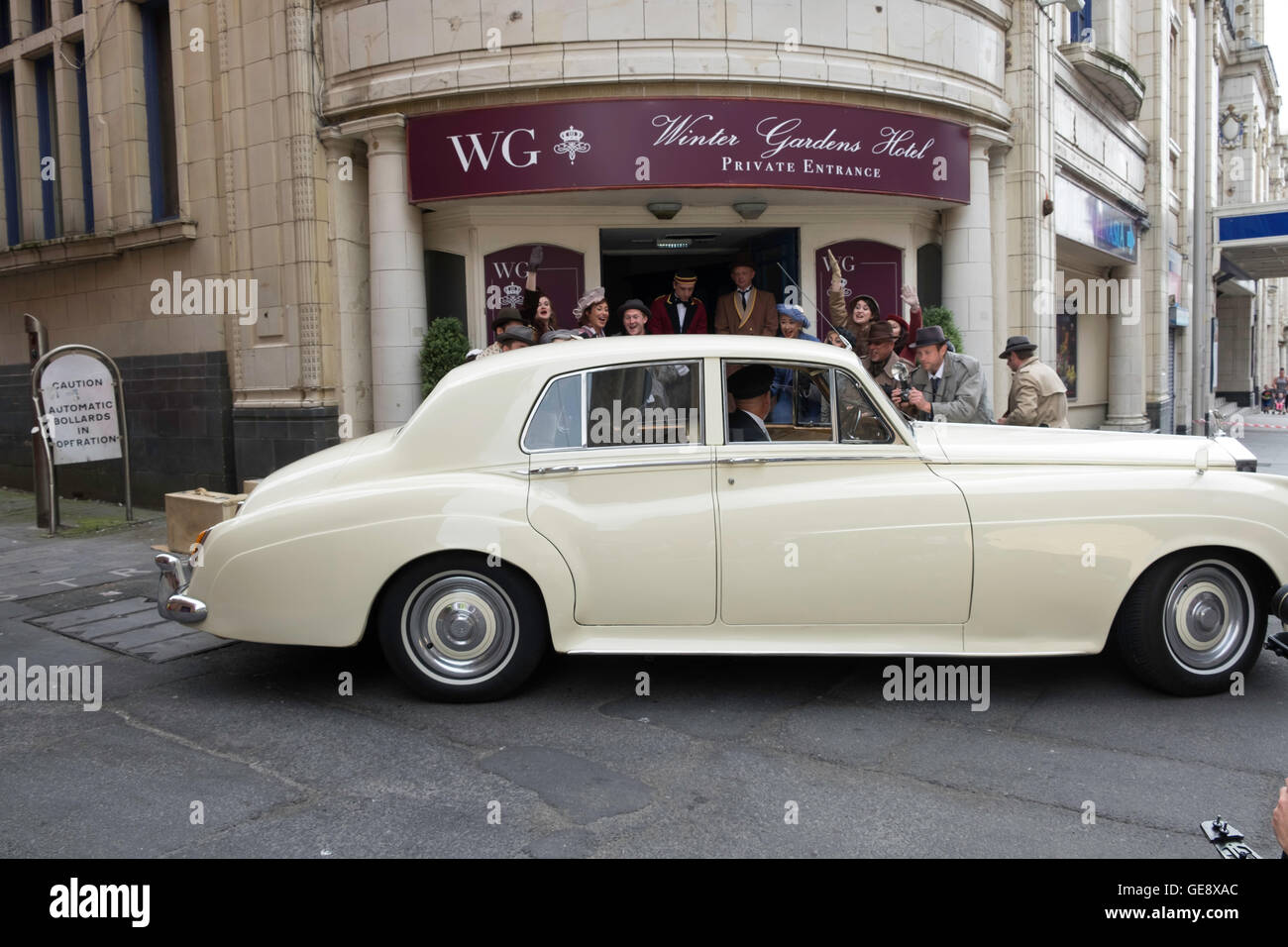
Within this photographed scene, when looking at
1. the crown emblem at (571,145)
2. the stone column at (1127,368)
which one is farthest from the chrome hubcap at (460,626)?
the stone column at (1127,368)

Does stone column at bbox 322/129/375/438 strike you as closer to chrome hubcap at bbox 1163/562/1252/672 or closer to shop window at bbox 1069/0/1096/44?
chrome hubcap at bbox 1163/562/1252/672

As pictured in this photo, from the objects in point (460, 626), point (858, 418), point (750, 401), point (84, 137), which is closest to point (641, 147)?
point (750, 401)

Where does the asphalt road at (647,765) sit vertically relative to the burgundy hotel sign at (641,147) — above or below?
below

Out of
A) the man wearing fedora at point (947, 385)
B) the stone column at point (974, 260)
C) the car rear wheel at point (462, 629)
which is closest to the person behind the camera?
the car rear wheel at point (462, 629)

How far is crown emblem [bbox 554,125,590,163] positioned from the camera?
32.1 ft

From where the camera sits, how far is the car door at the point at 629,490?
180 inches

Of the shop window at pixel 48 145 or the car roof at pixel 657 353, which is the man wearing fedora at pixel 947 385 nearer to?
the car roof at pixel 657 353
